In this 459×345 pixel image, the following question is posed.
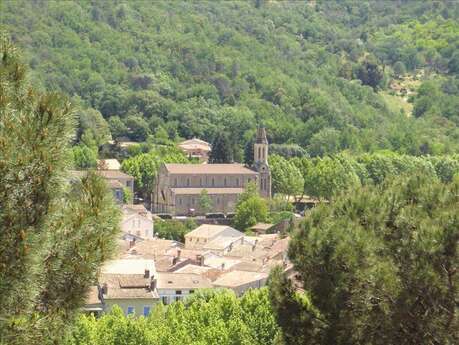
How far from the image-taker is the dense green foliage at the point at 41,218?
11180mm

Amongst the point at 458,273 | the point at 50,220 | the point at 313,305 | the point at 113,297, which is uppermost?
the point at 50,220

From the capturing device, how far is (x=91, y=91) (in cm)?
→ 13438

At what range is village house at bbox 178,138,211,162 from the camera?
110125 mm

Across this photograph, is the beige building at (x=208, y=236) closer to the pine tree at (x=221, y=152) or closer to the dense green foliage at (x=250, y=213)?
the dense green foliage at (x=250, y=213)

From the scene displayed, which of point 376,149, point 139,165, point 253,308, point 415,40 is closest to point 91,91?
point 376,149

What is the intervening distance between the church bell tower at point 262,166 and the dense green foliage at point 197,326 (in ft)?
197

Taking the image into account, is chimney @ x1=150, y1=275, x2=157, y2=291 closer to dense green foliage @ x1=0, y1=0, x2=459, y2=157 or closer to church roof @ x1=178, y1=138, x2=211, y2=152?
dense green foliage @ x1=0, y1=0, x2=459, y2=157

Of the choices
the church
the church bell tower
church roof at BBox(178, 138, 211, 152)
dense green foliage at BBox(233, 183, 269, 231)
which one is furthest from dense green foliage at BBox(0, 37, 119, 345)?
church roof at BBox(178, 138, 211, 152)

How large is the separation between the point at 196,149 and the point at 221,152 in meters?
8.60

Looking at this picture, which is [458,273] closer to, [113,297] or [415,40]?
[113,297]

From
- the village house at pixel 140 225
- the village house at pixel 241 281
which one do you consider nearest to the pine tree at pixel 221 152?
the village house at pixel 140 225

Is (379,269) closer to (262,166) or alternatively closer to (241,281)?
(241,281)

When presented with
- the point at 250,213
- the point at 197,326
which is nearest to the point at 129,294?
the point at 197,326

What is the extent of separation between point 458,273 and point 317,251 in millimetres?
2598
